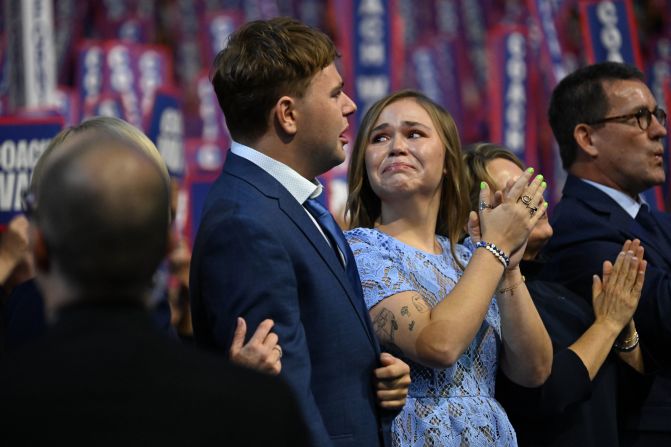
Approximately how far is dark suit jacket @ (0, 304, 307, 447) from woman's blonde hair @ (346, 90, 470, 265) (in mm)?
1708

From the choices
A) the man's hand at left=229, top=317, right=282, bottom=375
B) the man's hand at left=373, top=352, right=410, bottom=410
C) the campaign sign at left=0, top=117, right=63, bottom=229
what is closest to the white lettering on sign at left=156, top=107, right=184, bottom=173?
the campaign sign at left=0, top=117, right=63, bottom=229

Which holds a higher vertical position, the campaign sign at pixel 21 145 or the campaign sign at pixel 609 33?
the campaign sign at pixel 609 33

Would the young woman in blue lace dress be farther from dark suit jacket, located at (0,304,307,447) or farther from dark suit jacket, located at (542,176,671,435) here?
dark suit jacket, located at (0,304,307,447)

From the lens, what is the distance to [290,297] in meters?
2.29

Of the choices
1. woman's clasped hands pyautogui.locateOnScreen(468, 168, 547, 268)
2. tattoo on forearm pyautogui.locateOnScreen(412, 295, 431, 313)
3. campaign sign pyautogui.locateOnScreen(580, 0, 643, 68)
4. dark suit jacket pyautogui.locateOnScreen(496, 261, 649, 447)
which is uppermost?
campaign sign pyautogui.locateOnScreen(580, 0, 643, 68)

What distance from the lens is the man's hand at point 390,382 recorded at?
246cm

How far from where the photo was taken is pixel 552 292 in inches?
132

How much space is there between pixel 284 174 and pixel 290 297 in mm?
385

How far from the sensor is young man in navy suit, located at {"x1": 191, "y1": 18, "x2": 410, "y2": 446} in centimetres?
228


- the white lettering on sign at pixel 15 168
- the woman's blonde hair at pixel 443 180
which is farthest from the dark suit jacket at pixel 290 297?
the white lettering on sign at pixel 15 168

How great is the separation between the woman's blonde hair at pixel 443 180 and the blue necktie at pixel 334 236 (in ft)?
1.59

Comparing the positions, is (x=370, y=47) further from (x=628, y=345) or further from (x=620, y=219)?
(x=628, y=345)

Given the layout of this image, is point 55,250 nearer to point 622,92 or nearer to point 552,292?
point 552,292

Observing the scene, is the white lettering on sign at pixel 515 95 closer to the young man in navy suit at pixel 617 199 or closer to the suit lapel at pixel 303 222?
the young man in navy suit at pixel 617 199
